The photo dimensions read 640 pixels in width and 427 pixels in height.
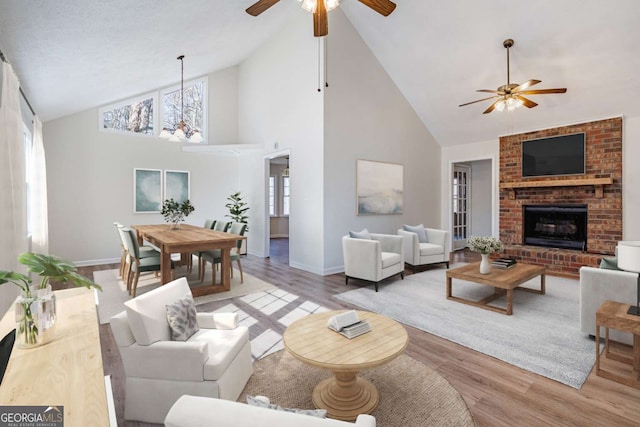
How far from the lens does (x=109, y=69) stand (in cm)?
409

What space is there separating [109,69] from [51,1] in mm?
2041

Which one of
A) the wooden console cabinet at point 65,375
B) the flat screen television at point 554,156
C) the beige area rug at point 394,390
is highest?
the flat screen television at point 554,156

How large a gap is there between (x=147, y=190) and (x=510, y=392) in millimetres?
6969

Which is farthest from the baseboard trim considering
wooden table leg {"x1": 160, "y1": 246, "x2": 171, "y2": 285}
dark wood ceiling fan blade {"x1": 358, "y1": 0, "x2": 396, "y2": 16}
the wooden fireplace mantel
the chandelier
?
the wooden fireplace mantel

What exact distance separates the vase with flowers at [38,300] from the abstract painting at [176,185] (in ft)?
19.6

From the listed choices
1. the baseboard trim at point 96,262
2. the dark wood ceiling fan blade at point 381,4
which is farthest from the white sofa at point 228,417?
the baseboard trim at point 96,262

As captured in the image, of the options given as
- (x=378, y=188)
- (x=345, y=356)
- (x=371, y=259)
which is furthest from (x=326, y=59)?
(x=345, y=356)

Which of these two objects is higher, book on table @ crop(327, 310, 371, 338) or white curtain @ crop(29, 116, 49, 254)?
white curtain @ crop(29, 116, 49, 254)

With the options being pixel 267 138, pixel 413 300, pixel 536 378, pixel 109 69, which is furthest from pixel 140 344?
pixel 267 138

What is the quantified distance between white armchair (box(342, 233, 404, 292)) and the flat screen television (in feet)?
11.3

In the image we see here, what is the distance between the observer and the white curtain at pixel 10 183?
2.60m

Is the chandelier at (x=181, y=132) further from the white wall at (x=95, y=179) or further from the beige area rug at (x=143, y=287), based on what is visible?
the beige area rug at (x=143, y=287)

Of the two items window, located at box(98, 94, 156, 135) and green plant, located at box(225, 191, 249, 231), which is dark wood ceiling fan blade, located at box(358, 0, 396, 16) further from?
window, located at box(98, 94, 156, 135)

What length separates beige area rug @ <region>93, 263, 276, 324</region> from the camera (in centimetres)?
373
